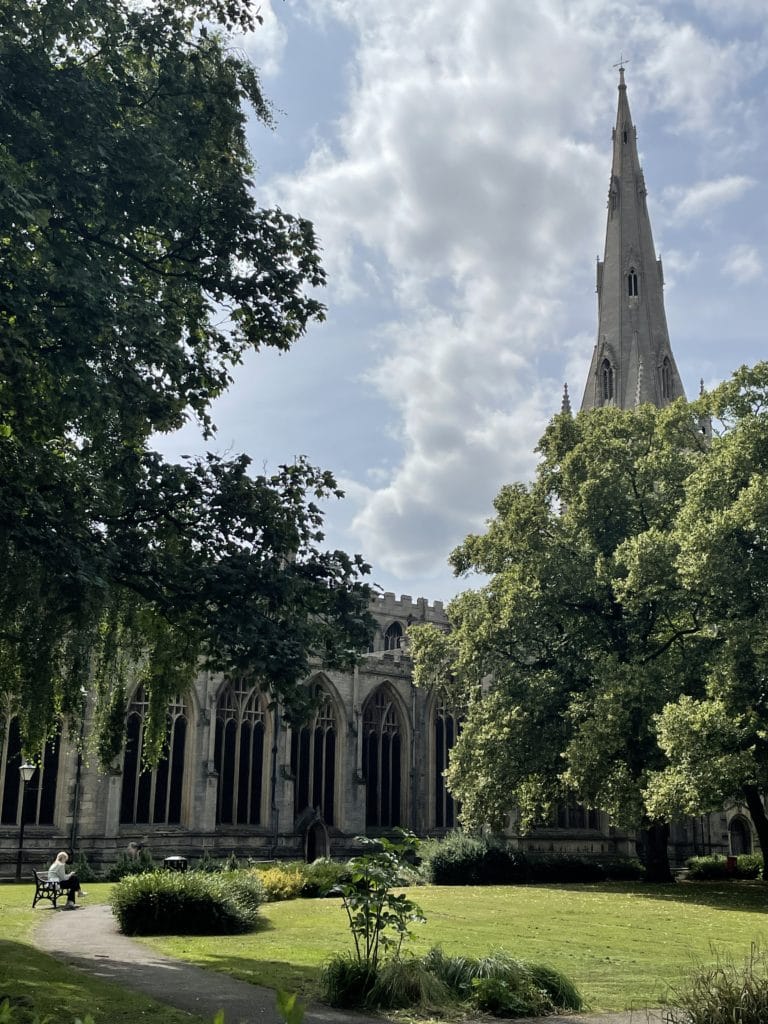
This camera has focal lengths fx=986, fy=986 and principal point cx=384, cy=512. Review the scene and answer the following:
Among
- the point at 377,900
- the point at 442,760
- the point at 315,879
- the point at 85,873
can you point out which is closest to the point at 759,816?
the point at 315,879

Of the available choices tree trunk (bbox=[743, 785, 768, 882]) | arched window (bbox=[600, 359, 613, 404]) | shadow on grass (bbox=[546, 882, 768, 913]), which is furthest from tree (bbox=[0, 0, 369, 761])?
arched window (bbox=[600, 359, 613, 404])

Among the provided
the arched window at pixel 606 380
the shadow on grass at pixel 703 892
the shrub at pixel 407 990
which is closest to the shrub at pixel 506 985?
the shrub at pixel 407 990

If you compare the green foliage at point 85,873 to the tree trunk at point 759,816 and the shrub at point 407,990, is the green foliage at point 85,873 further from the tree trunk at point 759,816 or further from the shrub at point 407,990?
the shrub at point 407,990

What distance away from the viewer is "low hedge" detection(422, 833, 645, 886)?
30.2 m

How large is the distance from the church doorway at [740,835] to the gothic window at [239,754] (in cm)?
2692

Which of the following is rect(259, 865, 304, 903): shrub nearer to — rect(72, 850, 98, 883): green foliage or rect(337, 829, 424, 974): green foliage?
rect(72, 850, 98, 883): green foliage

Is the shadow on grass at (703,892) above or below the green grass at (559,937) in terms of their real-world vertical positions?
below

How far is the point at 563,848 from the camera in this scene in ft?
139

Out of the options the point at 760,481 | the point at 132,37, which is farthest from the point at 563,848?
the point at 132,37

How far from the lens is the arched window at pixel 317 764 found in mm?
41031

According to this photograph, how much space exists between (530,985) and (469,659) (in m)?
20.4

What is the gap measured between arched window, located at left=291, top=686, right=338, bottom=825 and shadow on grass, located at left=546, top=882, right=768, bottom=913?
557 inches

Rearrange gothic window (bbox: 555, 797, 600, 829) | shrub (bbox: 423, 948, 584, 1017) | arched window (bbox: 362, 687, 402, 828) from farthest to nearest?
gothic window (bbox: 555, 797, 600, 829) < arched window (bbox: 362, 687, 402, 828) < shrub (bbox: 423, 948, 584, 1017)

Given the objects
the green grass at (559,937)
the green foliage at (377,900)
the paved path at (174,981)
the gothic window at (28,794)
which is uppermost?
the gothic window at (28,794)
